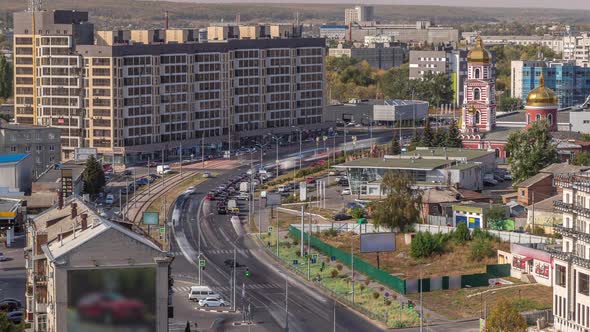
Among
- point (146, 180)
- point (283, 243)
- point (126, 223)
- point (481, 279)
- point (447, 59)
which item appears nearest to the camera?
point (126, 223)

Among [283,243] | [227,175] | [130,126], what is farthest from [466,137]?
[283,243]

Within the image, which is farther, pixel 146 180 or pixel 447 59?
pixel 447 59

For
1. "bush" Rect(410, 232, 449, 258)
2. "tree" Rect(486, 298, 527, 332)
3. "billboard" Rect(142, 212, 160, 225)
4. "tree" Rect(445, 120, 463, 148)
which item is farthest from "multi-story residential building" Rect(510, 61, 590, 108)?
"tree" Rect(486, 298, 527, 332)

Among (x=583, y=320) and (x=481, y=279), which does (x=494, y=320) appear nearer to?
(x=583, y=320)

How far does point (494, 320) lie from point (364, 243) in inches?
730

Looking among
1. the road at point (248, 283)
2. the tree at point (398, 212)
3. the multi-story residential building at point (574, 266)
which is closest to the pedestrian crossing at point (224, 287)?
the road at point (248, 283)

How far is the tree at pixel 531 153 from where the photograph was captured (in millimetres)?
92562

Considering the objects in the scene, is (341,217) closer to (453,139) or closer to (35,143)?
(453,139)

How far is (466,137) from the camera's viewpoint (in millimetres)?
106812

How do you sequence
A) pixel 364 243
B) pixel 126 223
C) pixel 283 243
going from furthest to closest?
pixel 283 243 < pixel 364 243 < pixel 126 223

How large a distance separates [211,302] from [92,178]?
3323 cm

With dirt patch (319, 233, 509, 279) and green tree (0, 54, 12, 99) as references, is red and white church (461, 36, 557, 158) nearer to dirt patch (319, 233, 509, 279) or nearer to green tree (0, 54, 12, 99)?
dirt patch (319, 233, 509, 279)

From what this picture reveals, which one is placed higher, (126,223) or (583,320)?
(126,223)

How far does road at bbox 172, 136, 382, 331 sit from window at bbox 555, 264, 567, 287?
6.47 meters
